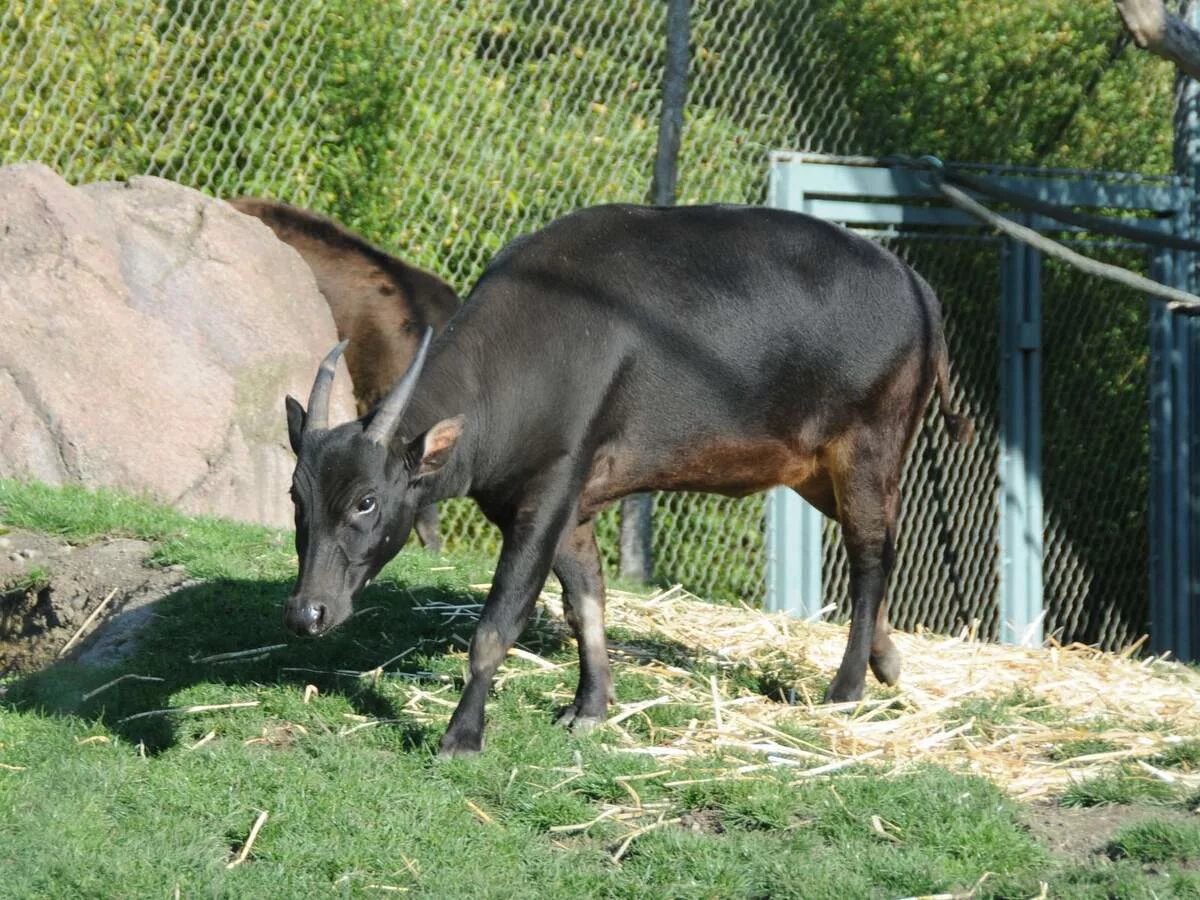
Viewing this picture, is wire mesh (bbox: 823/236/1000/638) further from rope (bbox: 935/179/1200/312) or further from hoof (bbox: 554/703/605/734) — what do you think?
hoof (bbox: 554/703/605/734)

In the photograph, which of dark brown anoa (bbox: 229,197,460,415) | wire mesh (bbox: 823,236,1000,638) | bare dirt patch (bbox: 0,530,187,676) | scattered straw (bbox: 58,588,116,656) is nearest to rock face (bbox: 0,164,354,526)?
dark brown anoa (bbox: 229,197,460,415)

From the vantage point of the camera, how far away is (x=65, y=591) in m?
7.25

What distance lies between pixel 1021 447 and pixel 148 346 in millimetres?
5103

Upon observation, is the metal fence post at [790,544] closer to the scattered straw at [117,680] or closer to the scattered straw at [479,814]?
the scattered straw at [117,680]

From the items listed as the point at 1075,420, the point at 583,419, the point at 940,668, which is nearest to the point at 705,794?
Answer: the point at 583,419

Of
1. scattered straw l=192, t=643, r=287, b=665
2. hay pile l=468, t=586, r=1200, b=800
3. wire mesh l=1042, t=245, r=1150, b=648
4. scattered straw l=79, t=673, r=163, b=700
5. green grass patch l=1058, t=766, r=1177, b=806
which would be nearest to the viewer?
green grass patch l=1058, t=766, r=1177, b=806

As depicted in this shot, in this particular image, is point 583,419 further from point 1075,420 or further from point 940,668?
point 1075,420

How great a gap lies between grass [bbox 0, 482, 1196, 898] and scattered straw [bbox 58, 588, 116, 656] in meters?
0.57

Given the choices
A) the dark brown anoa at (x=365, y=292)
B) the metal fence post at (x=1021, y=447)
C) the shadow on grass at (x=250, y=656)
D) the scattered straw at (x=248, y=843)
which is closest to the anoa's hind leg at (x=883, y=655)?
the shadow on grass at (x=250, y=656)

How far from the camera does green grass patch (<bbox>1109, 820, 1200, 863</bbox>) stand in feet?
14.6

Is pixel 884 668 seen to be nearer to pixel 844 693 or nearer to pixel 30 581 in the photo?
pixel 844 693

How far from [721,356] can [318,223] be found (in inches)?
175

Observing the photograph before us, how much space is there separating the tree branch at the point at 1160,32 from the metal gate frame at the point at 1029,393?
13.4 feet

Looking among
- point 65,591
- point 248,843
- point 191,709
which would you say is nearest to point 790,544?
point 65,591
